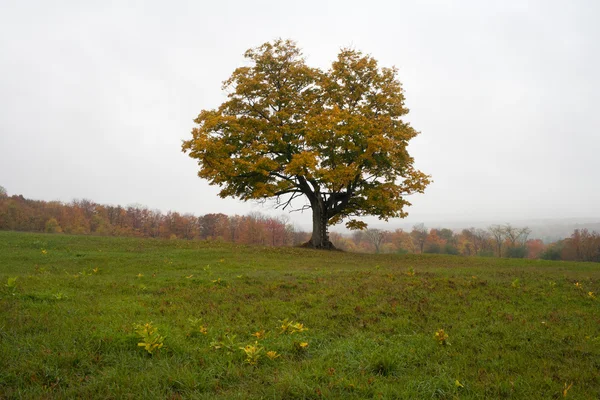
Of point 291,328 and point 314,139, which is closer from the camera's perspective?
point 291,328

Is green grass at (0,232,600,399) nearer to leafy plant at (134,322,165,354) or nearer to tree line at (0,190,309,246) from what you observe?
leafy plant at (134,322,165,354)

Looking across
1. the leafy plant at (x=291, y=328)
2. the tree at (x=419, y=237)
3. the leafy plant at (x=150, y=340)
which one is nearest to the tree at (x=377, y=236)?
the tree at (x=419, y=237)

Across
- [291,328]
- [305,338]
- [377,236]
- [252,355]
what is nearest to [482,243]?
[377,236]

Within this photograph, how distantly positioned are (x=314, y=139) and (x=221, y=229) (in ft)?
169

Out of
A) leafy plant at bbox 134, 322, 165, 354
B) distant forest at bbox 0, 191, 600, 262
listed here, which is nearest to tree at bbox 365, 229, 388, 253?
distant forest at bbox 0, 191, 600, 262

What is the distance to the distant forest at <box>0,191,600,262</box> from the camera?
50.8 meters

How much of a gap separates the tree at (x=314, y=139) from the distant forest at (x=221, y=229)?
3047 centimetres

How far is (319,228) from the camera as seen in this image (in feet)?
74.7

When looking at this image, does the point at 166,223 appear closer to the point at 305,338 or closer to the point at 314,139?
the point at 314,139

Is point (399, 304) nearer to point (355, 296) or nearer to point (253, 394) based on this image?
point (355, 296)

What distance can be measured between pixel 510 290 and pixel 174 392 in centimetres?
772

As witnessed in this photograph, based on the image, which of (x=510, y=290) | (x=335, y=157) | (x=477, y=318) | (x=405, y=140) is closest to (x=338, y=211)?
(x=335, y=157)

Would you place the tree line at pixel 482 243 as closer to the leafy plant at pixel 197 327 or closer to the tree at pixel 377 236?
the tree at pixel 377 236

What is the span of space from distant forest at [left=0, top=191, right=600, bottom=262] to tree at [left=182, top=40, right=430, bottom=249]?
30465 mm
